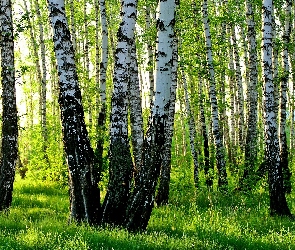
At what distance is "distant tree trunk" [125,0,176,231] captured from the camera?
8.10 metres

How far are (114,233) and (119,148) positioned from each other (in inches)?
73.6

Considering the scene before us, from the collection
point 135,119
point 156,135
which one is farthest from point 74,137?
point 135,119

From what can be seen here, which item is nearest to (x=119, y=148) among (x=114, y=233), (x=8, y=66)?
(x=114, y=233)

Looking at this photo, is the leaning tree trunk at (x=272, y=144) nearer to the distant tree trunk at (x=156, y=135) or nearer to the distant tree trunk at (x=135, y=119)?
the distant tree trunk at (x=135, y=119)

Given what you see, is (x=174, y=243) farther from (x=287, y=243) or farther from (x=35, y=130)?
(x=35, y=130)

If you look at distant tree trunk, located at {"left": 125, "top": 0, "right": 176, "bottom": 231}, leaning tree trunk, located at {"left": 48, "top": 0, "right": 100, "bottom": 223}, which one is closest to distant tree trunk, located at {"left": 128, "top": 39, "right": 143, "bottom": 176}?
leaning tree trunk, located at {"left": 48, "top": 0, "right": 100, "bottom": 223}

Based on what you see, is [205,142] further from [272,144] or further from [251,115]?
[272,144]

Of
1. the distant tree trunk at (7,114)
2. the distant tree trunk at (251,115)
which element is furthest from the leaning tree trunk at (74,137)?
the distant tree trunk at (251,115)

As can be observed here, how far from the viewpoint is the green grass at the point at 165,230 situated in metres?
6.86

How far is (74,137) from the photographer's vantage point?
338 inches

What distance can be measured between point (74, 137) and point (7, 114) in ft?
11.2

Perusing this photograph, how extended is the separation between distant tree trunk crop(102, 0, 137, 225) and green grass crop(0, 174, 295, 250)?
0.71 m

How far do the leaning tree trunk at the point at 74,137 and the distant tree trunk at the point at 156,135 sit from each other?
905mm

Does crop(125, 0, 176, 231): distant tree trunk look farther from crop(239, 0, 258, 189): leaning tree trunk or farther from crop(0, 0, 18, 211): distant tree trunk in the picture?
crop(239, 0, 258, 189): leaning tree trunk
